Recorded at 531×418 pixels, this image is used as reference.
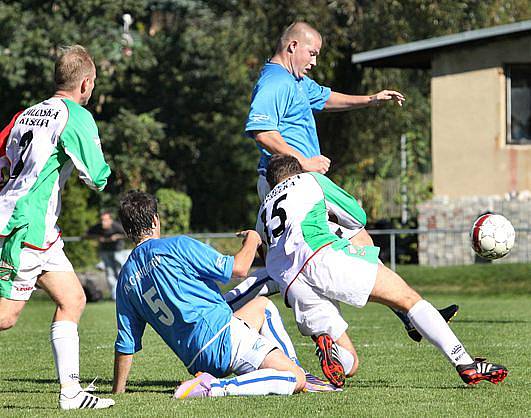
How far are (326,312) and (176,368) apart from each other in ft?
6.80

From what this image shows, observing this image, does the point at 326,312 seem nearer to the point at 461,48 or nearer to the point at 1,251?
the point at 1,251

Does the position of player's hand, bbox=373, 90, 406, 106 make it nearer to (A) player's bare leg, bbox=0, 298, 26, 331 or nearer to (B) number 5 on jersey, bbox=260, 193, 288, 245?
(B) number 5 on jersey, bbox=260, 193, 288, 245

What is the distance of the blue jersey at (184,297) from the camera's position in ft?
22.1

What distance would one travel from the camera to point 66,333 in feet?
22.2

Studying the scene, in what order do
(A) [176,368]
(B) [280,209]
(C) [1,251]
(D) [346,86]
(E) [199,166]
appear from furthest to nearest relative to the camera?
(E) [199,166] → (D) [346,86] → (A) [176,368] → (B) [280,209] → (C) [1,251]

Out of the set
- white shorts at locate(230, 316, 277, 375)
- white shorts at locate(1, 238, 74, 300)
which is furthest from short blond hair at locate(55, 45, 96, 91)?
white shorts at locate(230, 316, 277, 375)

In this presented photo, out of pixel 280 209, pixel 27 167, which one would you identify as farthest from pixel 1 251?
pixel 280 209

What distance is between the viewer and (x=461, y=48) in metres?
25.4

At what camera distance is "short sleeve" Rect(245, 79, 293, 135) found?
8.07m

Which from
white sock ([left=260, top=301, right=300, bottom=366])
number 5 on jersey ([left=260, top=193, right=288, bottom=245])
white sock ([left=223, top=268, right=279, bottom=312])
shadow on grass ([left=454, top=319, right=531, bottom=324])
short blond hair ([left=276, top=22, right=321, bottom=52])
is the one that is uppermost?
short blond hair ([left=276, top=22, right=321, bottom=52])

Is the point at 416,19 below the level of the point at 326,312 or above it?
above

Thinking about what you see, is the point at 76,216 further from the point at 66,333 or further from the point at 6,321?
the point at 66,333

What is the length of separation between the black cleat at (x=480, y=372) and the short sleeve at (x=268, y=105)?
222 cm

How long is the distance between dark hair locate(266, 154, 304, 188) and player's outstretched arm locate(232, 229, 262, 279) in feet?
1.61
